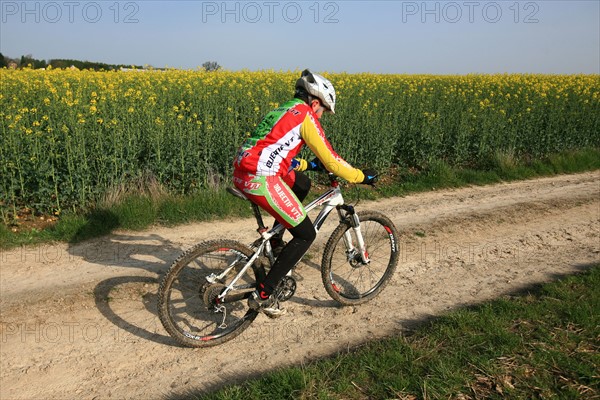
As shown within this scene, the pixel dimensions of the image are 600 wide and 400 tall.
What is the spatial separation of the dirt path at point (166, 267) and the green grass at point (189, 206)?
0.27 m

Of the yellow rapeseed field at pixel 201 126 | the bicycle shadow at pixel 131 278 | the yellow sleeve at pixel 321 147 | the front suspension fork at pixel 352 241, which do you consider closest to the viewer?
the yellow sleeve at pixel 321 147

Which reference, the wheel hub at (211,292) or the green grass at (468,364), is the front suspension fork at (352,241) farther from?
the wheel hub at (211,292)

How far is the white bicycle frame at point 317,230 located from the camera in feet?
15.5

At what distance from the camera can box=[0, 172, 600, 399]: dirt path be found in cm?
447

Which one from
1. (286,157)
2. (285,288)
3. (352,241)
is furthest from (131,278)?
(286,157)

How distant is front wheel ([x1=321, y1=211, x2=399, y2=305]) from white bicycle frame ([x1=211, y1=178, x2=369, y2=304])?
20mm

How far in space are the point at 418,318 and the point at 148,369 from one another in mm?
2885

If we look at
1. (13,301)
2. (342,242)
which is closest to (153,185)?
(13,301)

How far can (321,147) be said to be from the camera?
4414 millimetres

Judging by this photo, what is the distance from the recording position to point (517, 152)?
14.2m

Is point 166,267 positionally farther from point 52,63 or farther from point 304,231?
point 52,63

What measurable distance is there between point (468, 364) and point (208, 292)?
2.46 m

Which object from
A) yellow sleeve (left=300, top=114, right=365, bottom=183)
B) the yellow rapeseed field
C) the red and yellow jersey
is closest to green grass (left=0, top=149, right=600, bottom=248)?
the yellow rapeseed field

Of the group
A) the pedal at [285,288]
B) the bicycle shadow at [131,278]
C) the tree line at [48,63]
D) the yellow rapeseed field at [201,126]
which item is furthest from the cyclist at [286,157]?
the tree line at [48,63]
